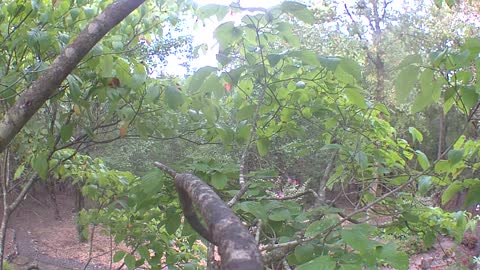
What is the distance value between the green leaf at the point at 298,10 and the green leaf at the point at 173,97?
0.78 meters

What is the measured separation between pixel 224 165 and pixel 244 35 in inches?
19.6

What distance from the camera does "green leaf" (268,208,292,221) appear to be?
1.44 meters

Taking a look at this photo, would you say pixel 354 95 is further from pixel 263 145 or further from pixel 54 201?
pixel 54 201

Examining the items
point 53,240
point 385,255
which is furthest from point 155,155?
point 385,255

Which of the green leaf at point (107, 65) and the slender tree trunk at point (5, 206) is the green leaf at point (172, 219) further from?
the slender tree trunk at point (5, 206)

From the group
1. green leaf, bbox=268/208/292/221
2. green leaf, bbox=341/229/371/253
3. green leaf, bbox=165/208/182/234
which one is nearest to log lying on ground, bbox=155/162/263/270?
green leaf, bbox=341/229/371/253

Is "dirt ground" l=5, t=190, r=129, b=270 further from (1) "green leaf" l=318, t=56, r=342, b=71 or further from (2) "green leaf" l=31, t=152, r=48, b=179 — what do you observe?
(1) "green leaf" l=318, t=56, r=342, b=71

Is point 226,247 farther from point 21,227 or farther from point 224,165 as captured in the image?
point 21,227

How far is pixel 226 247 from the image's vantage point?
2.09 feet

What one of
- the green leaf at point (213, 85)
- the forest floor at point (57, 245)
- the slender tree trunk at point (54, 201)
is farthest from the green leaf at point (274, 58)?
the slender tree trunk at point (54, 201)

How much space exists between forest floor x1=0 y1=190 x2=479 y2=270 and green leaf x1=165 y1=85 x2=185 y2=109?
7.04 metres

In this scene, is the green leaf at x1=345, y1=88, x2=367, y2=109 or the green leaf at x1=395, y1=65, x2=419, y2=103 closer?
the green leaf at x1=395, y1=65, x2=419, y2=103

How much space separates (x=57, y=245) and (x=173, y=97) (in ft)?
40.5

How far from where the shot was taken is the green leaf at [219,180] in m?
1.61
